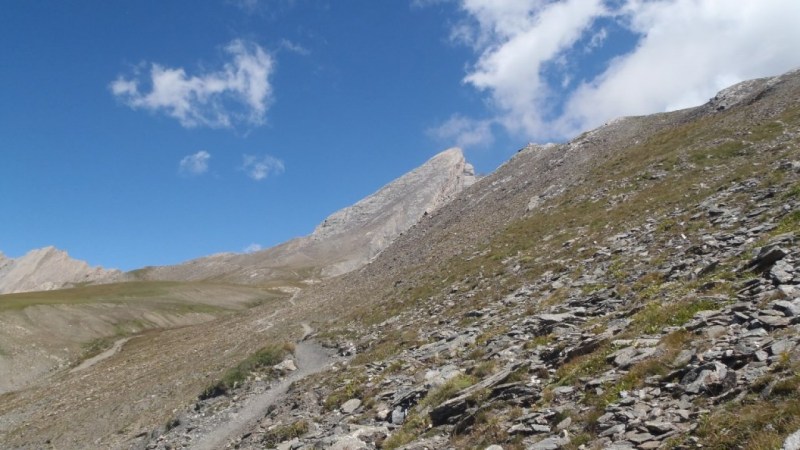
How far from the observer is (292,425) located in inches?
886

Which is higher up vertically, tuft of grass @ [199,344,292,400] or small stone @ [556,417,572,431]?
tuft of grass @ [199,344,292,400]

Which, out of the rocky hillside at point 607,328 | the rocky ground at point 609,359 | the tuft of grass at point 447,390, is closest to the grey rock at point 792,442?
the rocky hillside at point 607,328

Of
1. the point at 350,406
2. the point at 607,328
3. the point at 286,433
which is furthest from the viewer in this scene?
→ the point at 350,406

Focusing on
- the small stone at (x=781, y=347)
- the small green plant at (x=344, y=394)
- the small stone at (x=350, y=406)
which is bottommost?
the small stone at (x=781, y=347)

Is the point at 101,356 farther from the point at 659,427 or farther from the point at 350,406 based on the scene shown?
the point at 659,427

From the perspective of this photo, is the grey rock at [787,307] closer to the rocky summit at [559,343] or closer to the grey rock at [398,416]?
the rocky summit at [559,343]

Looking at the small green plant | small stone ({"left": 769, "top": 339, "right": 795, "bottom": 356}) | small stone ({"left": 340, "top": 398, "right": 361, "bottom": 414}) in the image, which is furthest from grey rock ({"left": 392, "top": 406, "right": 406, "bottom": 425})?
small stone ({"left": 769, "top": 339, "right": 795, "bottom": 356})

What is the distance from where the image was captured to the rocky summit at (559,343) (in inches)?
464

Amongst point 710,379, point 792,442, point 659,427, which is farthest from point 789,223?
point 792,442

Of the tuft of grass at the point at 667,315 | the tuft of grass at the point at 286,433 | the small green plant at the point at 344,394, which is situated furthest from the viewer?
the small green plant at the point at 344,394

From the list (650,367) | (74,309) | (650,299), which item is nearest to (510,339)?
(650,299)

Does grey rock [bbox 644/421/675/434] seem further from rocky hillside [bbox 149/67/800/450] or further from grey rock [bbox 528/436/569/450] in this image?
grey rock [bbox 528/436/569/450]

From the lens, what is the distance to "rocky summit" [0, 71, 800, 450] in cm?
1180

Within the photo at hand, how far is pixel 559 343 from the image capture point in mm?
18375
